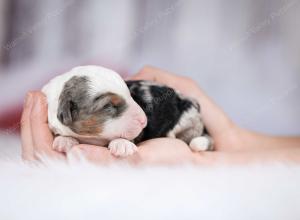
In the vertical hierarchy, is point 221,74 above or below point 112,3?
below

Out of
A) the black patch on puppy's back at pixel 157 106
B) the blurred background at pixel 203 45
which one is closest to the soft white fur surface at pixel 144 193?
the black patch on puppy's back at pixel 157 106

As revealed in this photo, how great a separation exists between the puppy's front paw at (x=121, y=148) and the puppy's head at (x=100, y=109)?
0.15 feet

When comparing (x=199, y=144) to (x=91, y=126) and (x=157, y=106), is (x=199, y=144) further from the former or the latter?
(x=91, y=126)

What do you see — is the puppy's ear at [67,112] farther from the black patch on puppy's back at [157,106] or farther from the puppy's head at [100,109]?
the black patch on puppy's back at [157,106]

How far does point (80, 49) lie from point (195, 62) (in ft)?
2.38

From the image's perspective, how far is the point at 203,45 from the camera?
120 inches

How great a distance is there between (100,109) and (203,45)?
1396mm

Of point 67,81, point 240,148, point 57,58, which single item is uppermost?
point 67,81

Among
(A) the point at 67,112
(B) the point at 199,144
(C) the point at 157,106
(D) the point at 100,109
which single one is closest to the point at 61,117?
(A) the point at 67,112

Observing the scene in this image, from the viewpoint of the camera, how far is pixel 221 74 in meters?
3.07

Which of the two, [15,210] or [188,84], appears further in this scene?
[188,84]

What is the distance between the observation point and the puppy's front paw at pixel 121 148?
1.75m

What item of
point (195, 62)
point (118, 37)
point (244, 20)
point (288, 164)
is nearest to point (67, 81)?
point (288, 164)

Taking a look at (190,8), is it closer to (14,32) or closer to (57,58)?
(57,58)
